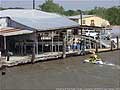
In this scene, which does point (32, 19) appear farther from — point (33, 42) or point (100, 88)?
point (100, 88)

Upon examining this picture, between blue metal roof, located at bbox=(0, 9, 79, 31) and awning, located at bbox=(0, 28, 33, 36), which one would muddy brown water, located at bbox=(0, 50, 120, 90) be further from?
blue metal roof, located at bbox=(0, 9, 79, 31)

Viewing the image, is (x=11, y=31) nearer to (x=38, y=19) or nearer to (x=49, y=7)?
(x=38, y=19)

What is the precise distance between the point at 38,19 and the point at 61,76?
11.0 m

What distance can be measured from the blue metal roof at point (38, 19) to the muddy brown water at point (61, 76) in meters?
3.49

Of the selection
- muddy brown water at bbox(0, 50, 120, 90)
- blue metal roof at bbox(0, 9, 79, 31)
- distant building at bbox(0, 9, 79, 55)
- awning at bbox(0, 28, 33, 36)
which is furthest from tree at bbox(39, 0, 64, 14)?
muddy brown water at bbox(0, 50, 120, 90)

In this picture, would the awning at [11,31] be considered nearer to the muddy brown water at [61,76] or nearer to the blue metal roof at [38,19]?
the blue metal roof at [38,19]

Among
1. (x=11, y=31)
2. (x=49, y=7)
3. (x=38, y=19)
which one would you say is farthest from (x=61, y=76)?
(x=49, y=7)

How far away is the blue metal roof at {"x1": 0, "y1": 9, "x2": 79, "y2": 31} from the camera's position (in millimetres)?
38750

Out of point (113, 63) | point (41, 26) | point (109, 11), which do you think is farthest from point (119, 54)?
point (109, 11)

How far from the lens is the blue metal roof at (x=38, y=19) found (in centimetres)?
3875

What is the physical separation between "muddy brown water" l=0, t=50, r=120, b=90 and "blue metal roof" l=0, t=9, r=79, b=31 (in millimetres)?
3487

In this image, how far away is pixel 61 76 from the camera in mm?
31609

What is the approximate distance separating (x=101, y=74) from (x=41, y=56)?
6.55 metres

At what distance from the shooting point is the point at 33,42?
124ft
